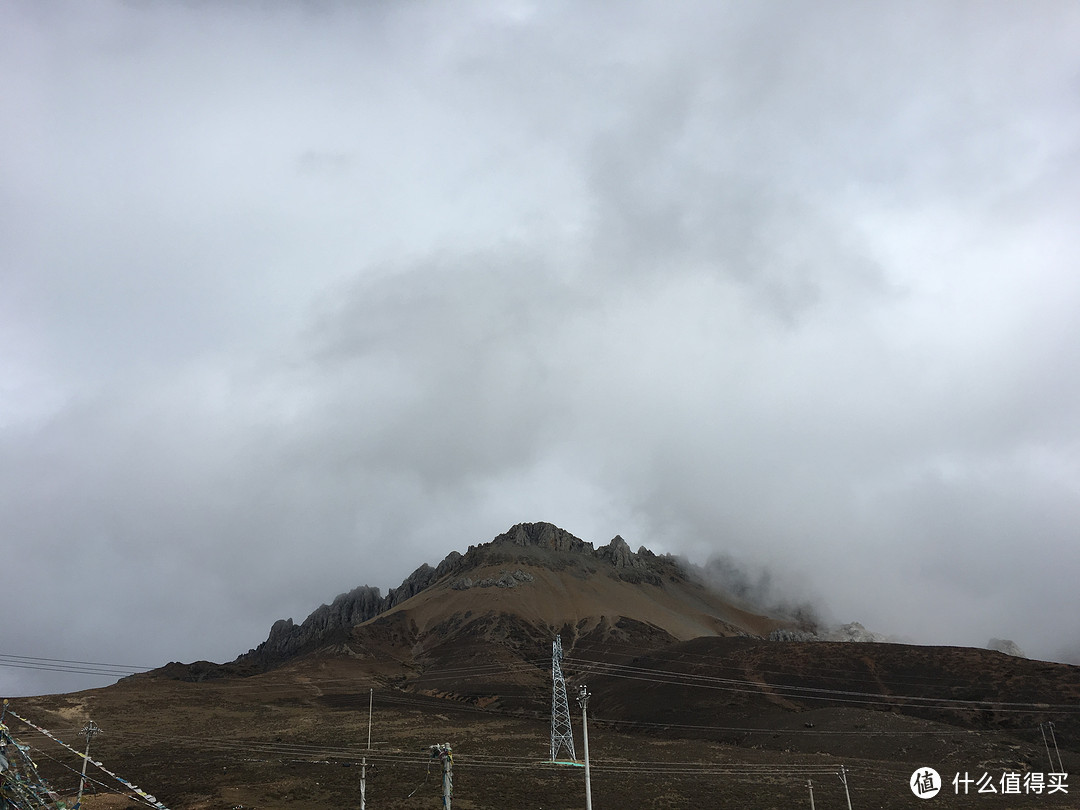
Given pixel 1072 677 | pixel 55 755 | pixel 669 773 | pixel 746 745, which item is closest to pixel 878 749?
pixel 746 745

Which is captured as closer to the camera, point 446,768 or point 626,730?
point 446,768

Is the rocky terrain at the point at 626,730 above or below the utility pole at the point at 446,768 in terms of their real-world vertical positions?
below

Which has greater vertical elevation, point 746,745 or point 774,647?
point 774,647

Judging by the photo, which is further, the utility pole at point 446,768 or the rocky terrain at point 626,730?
the rocky terrain at point 626,730

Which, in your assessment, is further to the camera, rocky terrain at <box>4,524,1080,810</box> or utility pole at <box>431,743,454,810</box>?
rocky terrain at <box>4,524,1080,810</box>

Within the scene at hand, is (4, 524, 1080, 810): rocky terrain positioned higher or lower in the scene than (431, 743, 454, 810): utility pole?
lower

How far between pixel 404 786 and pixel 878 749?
209 feet

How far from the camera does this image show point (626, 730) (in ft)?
404

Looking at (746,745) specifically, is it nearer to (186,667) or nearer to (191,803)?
(191,803)

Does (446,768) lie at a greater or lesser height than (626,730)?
greater

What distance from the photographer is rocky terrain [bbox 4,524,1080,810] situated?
71.6 meters

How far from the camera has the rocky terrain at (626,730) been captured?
71.6 metres

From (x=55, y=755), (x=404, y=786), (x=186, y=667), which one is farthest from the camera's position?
(x=186, y=667)

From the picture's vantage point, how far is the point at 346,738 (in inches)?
4075
